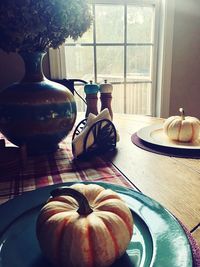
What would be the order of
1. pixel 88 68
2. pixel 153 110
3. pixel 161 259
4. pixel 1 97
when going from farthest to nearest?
1. pixel 153 110
2. pixel 88 68
3. pixel 1 97
4. pixel 161 259

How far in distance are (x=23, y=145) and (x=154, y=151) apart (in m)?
0.41

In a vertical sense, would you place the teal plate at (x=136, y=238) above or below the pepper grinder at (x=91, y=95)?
below

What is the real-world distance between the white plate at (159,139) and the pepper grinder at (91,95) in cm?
20

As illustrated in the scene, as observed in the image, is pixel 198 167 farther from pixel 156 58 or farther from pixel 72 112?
pixel 156 58

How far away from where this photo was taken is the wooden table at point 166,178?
529 mm

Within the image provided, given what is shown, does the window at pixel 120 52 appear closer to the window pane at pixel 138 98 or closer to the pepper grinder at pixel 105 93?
the window pane at pixel 138 98

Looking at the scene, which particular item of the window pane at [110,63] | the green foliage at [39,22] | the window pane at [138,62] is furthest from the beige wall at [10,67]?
the green foliage at [39,22]

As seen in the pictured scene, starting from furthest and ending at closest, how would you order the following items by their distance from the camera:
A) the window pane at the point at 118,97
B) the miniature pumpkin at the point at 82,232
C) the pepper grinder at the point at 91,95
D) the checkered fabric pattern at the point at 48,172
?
the window pane at the point at 118,97 < the pepper grinder at the point at 91,95 < the checkered fabric pattern at the point at 48,172 < the miniature pumpkin at the point at 82,232

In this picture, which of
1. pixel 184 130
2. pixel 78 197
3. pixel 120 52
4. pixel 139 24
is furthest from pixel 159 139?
pixel 139 24

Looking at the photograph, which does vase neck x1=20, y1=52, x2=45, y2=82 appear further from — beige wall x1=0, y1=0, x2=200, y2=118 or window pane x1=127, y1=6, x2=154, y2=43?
beige wall x1=0, y1=0, x2=200, y2=118

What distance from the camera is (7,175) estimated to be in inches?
28.9

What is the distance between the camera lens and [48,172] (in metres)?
0.75

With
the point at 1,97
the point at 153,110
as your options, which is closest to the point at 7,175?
the point at 1,97

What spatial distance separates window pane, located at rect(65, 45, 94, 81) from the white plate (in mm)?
1346
